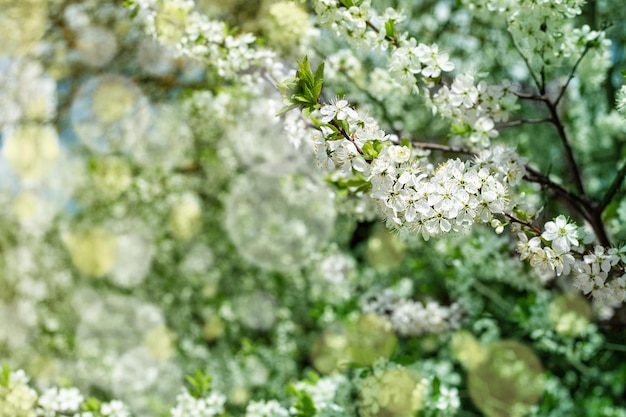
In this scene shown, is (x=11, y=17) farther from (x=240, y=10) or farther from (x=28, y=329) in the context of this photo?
(x=28, y=329)

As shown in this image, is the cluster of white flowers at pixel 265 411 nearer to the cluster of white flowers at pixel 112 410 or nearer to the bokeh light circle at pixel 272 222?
the cluster of white flowers at pixel 112 410

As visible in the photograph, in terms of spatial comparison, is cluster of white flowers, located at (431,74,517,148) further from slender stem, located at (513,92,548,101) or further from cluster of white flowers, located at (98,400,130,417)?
cluster of white flowers, located at (98,400,130,417)

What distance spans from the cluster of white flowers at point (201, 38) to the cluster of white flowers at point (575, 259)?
1399 mm

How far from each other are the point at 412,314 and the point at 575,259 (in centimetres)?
176

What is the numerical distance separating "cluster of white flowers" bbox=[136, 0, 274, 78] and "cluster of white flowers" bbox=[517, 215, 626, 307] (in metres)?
1.40

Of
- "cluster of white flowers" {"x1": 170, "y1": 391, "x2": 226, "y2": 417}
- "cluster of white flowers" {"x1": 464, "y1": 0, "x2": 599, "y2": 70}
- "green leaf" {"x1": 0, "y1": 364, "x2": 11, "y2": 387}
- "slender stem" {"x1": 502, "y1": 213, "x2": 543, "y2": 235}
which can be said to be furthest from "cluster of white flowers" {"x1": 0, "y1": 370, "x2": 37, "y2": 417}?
"cluster of white flowers" {"x1": 464, "y1": 0, "x2": 599, "y2": 70}

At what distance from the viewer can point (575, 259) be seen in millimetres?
1693

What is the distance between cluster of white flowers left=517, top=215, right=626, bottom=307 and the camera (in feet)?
5.37

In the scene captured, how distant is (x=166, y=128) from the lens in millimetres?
5965

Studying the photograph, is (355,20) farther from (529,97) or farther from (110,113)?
(110,113)

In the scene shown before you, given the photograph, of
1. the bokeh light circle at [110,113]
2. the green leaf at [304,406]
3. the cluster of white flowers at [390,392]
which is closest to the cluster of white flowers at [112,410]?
the green leaf at [304,406]

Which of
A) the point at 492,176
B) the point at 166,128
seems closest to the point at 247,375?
the point at 166,128

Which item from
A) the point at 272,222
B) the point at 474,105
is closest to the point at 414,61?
the point at 474,105

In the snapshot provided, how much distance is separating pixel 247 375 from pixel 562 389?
2.37 metres
